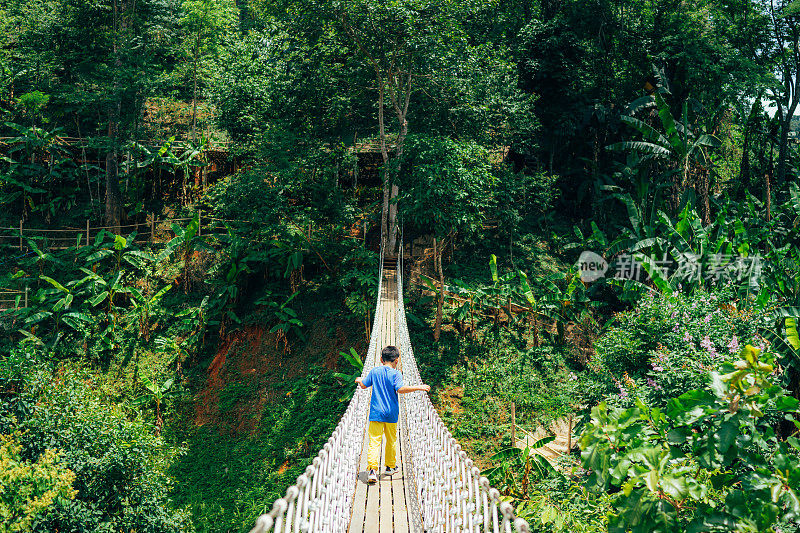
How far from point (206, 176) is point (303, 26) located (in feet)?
17.2

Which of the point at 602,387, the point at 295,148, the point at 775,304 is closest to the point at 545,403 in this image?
the point at 602,387

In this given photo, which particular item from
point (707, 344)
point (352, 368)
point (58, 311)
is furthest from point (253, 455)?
point (707, 344)

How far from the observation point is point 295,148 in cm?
1015

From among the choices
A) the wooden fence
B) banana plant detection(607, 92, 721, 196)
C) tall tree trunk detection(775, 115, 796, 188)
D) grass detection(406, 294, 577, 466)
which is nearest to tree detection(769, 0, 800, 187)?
tall tree trunk detection(775, 115, 796, 188)

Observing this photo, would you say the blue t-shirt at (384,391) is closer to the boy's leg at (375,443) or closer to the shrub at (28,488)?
the boy's leg at (375,443)

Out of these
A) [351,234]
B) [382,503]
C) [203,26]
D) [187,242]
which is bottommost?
[382,503]

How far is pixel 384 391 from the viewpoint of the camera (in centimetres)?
324

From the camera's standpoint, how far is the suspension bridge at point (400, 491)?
2248mm

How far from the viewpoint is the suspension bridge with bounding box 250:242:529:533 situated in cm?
225

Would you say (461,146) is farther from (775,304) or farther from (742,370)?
(742,370)

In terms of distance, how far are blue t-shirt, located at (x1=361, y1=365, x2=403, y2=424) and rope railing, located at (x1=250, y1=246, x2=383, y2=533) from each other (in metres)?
0.21

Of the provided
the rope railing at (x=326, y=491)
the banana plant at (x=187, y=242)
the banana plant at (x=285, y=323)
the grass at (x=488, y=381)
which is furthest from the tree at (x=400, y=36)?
the rope railing at (x=326, y=491)

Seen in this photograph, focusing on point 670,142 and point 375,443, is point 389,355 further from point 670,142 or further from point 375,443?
point 670,142

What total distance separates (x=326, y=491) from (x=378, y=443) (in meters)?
0.73
